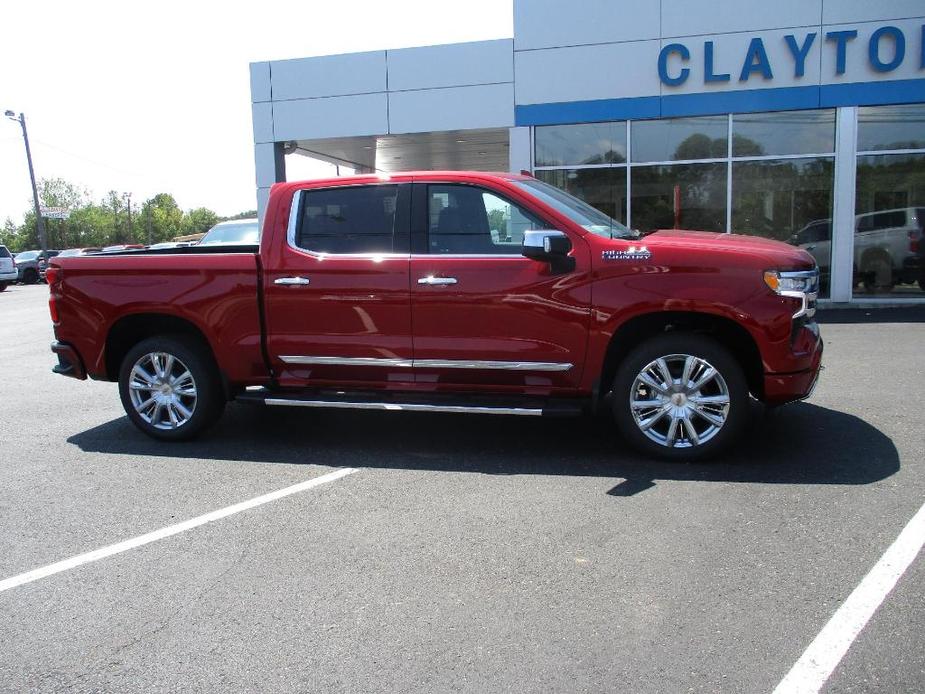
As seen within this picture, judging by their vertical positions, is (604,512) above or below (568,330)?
below

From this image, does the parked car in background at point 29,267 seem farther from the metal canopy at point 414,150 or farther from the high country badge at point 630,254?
the high country badge at point 630,254

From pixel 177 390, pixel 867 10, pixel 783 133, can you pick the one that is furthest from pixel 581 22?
pixel 177 390

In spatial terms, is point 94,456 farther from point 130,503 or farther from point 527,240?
point 527,240

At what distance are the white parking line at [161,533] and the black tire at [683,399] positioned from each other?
1899 mm

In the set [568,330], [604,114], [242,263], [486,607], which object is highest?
[604,114]

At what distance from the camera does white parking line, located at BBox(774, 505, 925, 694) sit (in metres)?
2.70

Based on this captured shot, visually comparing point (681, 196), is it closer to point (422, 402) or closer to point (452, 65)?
point (452, 65)

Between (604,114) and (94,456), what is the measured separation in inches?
443

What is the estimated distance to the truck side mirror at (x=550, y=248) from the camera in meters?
4.95

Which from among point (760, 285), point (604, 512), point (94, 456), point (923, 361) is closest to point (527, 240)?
point (760, 285)

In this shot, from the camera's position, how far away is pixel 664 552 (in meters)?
3.75

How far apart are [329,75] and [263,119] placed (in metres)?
1.75

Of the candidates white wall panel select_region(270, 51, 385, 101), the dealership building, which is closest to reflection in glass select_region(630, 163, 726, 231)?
the dealership building

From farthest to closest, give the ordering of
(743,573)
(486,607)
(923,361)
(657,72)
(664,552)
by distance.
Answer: (657,72) < (923,361) < (664,552) < (743,573) < (486,607)
